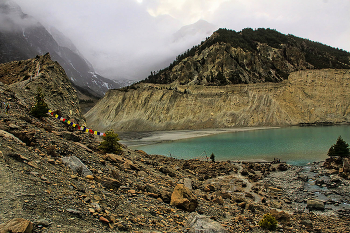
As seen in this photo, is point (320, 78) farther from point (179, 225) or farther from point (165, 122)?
point (179, 225)

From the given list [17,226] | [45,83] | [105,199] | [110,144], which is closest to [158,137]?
[45,83]

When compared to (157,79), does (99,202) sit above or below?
below

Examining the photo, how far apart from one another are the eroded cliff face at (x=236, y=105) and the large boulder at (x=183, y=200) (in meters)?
64.2

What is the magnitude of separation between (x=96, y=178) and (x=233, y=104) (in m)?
73.4

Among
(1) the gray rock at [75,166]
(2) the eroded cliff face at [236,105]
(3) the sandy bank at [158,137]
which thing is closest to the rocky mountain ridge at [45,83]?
(1) the gray rock at [75,166]

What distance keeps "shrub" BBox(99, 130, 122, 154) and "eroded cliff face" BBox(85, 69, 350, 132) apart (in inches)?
2430

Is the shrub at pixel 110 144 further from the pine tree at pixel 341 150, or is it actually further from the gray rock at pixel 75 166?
the pine tree at pixel 341 150

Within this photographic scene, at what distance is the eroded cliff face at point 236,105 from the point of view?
224 ft

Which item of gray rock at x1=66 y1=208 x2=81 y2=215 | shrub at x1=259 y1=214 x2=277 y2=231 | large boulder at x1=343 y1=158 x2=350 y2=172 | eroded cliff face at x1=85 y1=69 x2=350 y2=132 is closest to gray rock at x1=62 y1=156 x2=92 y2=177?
gray rock at x1=66 y1=208 x2=81 y2=215

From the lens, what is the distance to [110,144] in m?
11.8

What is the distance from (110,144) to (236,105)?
6910 cm

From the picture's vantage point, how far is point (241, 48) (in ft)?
327

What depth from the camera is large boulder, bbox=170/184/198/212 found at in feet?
24.7

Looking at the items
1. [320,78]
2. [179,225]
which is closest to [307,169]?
[179,225]
